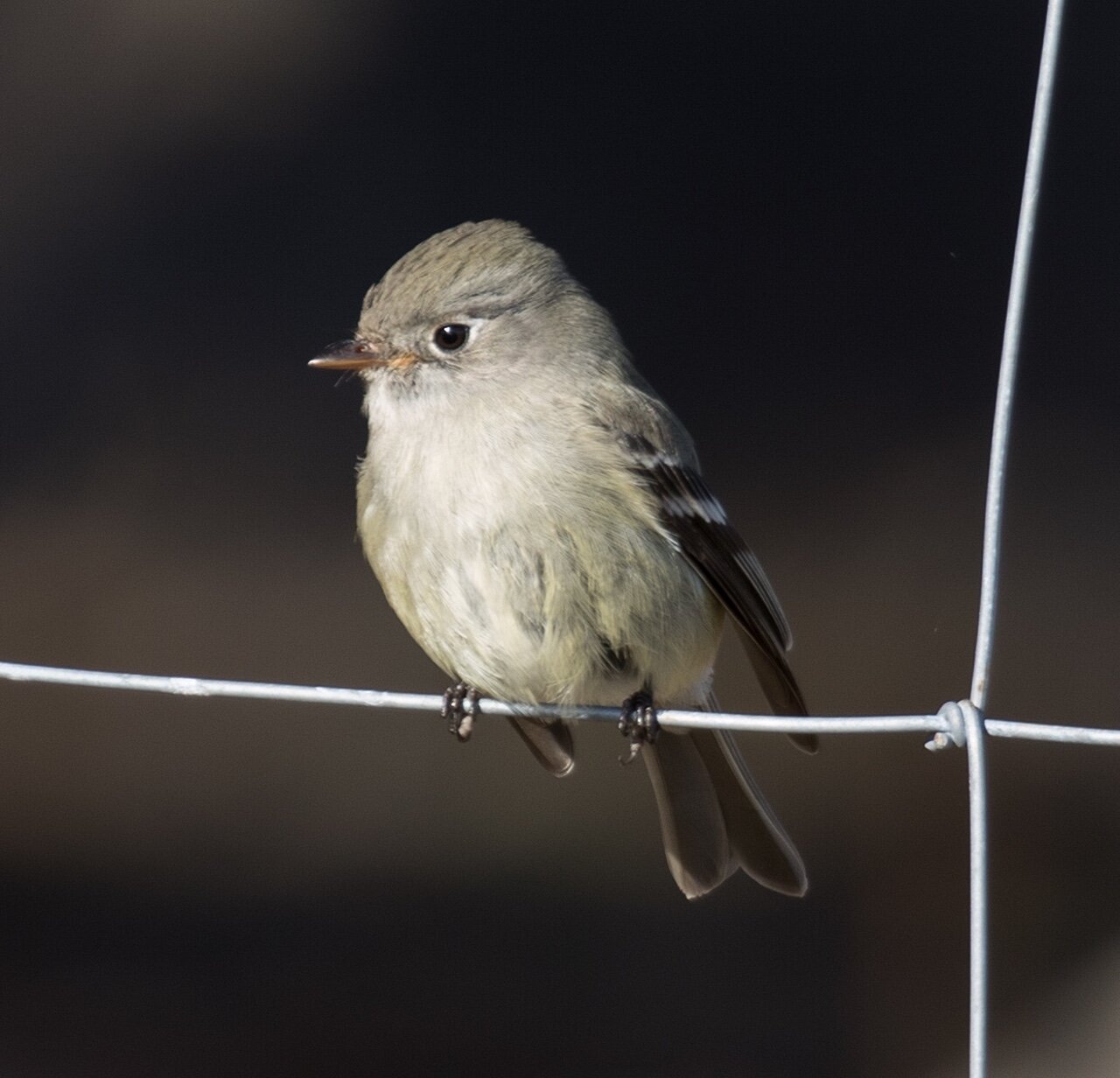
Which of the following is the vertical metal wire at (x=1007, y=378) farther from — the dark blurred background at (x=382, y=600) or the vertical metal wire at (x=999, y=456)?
the dark blurred background at (x=382, y=600)

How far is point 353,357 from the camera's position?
2.59 m

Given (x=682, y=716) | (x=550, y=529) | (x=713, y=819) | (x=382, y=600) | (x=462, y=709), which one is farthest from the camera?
(x=382, y=600)

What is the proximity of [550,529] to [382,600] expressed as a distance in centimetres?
239

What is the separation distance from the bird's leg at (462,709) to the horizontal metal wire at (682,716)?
0.51 m

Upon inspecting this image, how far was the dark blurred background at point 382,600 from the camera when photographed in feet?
13.8

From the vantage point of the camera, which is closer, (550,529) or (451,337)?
(550,529)

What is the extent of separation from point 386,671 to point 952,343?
1.83 metres

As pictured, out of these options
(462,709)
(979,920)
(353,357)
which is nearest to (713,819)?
(462,709)

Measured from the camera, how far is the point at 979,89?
5145mm

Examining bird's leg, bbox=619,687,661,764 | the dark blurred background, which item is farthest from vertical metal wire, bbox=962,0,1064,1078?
the dark blurred background

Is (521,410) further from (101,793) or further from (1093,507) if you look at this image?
(1093,507)

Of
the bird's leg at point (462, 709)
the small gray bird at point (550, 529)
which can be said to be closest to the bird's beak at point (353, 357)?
the small gray bird at point (550, 529)

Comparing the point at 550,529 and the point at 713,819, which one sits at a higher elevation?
the point at 550,529

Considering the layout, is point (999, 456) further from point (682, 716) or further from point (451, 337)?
point (451, 337)
